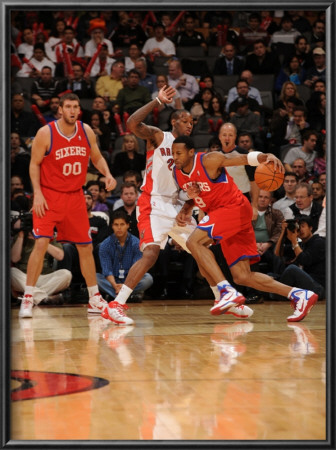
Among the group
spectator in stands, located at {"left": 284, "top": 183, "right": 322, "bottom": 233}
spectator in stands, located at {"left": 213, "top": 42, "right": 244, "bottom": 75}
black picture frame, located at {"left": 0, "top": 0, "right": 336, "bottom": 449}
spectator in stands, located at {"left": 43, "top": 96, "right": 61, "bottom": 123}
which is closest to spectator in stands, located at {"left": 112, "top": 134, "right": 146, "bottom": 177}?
spectator in stands, located at {"left": 43, "top": 96, "right": 61, "bottom": 123}

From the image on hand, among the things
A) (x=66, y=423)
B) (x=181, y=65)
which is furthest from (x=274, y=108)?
(x=66, y=423)

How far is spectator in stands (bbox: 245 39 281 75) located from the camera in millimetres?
11750

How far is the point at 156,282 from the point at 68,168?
2.66m

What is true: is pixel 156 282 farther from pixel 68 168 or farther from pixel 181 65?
pixel 181 65

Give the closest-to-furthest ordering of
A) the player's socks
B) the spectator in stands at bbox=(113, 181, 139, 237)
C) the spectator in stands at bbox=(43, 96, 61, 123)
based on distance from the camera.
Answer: the player's socks < the spectator in stands at bbox=(113, 181, 139, 237) < the spectator in stands at bbox=(43, 96, 61, 123)

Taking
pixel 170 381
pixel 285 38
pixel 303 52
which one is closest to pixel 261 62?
pixel 303 52

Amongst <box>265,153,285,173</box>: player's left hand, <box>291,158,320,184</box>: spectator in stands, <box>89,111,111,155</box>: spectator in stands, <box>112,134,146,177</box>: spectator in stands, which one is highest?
<box>89,111,111,155</box>: spectator in stands

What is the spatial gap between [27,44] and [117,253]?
452 cm

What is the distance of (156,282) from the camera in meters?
9.34

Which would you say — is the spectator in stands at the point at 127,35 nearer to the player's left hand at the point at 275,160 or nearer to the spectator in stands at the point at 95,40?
the spectator in stands at the point at 95,40

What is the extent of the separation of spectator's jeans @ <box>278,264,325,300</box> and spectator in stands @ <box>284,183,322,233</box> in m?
0.56

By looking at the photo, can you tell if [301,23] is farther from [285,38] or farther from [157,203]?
[157,203]

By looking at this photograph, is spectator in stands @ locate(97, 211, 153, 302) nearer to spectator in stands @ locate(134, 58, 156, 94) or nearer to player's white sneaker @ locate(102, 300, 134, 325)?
player's white sneaker @ locate(102, 300, 134, 325)

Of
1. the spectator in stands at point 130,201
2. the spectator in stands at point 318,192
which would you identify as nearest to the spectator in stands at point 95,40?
the spectator in stands at point 130,201
